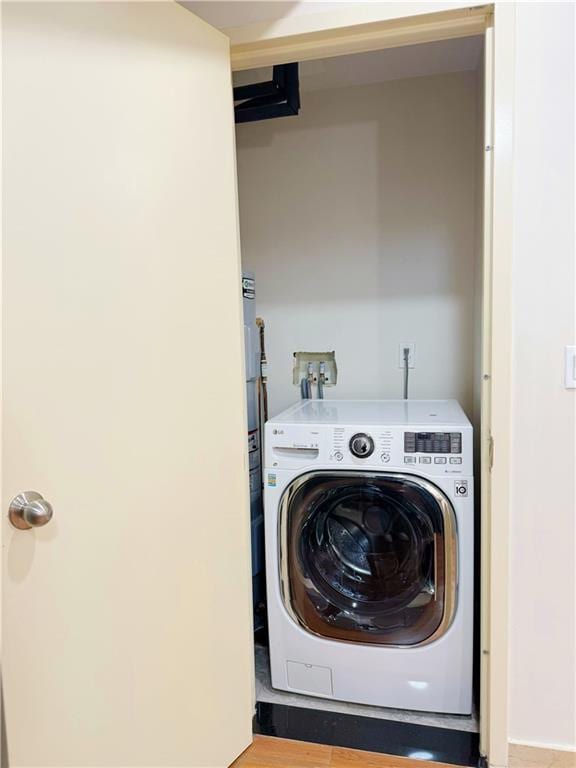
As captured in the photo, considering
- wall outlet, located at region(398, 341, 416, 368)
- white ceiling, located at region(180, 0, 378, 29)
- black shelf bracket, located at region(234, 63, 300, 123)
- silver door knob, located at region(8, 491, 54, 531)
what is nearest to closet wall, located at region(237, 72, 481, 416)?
wall outlet, located at region(398, 341, 416, 368)

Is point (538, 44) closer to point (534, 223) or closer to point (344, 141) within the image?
point (534, 223)

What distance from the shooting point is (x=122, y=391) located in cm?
116

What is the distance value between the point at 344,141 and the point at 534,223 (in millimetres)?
1282

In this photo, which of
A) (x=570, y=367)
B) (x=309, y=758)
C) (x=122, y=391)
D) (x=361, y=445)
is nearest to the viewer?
(x=122, y=391)

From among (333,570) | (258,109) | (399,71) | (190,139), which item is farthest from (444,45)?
(333,570)

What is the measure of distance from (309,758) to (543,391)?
1311 millimetres

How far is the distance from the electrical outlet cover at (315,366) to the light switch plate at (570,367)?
47.1 inches

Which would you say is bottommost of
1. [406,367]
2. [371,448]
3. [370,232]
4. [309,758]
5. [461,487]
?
[309,758]

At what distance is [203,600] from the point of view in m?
1.39

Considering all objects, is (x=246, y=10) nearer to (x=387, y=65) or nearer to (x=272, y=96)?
(x=272, y=96)

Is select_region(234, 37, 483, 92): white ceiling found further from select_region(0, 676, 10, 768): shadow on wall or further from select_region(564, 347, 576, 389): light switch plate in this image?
select_region(0, 676, 10, 768): shadow on wall

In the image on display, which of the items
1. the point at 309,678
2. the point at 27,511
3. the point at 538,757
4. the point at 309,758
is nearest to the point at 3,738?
the point at 27,511

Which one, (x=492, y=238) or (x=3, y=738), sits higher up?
(x=492, y=238)

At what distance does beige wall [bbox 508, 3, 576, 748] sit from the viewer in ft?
4.37
